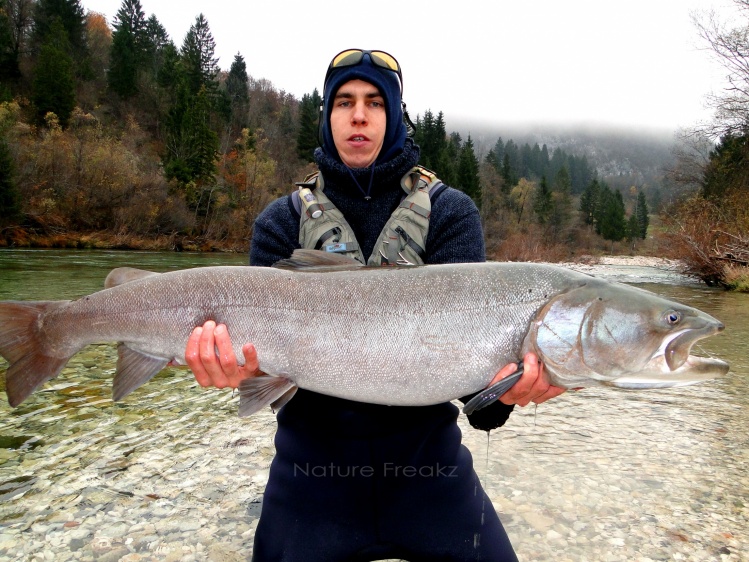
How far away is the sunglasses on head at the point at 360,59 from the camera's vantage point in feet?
8.55

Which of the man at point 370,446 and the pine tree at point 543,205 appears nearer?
the man at point 370,446

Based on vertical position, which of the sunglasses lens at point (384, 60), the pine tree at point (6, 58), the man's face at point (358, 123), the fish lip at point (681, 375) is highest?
the pine tree at point (6, 58)

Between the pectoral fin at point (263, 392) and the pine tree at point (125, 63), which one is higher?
the pine tree at point (125, 63)

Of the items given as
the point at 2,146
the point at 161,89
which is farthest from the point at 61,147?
the point at 161,89

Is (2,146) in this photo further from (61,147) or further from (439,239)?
(439,239)

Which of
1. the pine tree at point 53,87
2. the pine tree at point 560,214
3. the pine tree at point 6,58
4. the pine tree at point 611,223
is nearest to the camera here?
the pine tree at point 53,87

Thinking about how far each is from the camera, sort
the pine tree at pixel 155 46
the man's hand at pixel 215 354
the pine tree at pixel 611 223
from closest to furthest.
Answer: the man's hand at pixel 215 354, the pine tree at pixel 155 46, the pine tree at pixel 611 223

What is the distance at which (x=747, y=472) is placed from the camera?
338 centimetres

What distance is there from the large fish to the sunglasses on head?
3.35 ft

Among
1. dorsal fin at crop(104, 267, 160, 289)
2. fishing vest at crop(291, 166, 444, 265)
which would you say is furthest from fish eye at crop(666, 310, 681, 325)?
dorsal fin at crop(104, 267, 160, 289)

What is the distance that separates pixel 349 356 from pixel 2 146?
28.6 metres

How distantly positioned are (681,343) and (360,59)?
1978 millimetres

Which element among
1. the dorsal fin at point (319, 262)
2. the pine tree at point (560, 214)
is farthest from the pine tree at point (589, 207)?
the dorsal fin at point (319, 262)

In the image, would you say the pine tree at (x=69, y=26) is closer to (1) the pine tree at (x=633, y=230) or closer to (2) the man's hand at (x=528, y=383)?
(2) the man's hand at (x=528, y=383)
